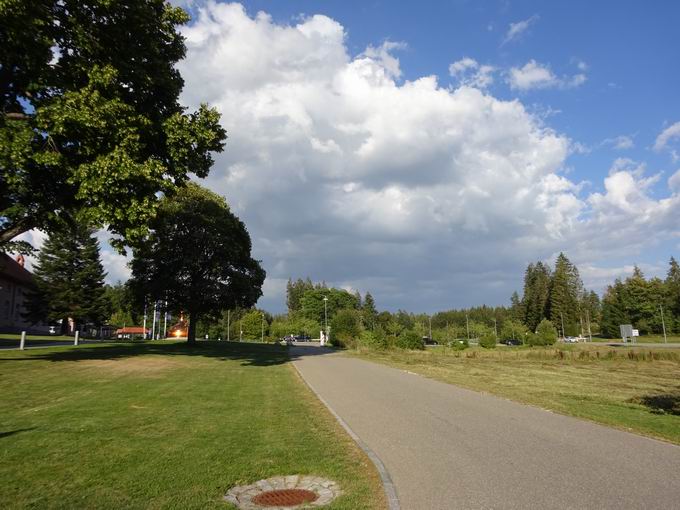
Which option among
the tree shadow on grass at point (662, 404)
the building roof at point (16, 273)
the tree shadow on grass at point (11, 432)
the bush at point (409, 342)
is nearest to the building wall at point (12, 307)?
the building roof at point (16, 273)

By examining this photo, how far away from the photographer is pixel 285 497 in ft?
18.0

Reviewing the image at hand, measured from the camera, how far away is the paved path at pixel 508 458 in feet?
17.8

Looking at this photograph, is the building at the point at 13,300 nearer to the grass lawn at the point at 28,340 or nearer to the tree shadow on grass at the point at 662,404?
the grass lawn at the point at 28,340

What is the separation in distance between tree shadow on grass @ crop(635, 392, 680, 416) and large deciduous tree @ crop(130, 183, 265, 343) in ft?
97.4

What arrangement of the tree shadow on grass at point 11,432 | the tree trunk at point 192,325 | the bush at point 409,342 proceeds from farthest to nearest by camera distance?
the bush at point 409,342 < the tree trunk at point 192,325 < the tree shadow on grass at point 11,432

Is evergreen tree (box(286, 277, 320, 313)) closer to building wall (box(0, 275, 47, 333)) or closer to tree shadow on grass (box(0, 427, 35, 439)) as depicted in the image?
building wall (box(0, 275, 47, 333))

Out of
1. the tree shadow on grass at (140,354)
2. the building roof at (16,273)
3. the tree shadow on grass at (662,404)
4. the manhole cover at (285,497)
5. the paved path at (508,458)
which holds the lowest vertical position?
the tree shadow on grass at (662,404)

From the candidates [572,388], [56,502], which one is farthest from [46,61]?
[572,388]

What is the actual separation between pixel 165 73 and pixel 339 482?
1899cm

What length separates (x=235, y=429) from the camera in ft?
29.7

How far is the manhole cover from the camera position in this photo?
209 inches

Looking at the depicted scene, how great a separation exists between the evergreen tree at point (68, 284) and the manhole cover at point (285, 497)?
5779 centimetres

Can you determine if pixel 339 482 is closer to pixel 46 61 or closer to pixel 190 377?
pixel 190 377

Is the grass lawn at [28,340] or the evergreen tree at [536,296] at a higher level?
the evergreen tree at [536,296]
